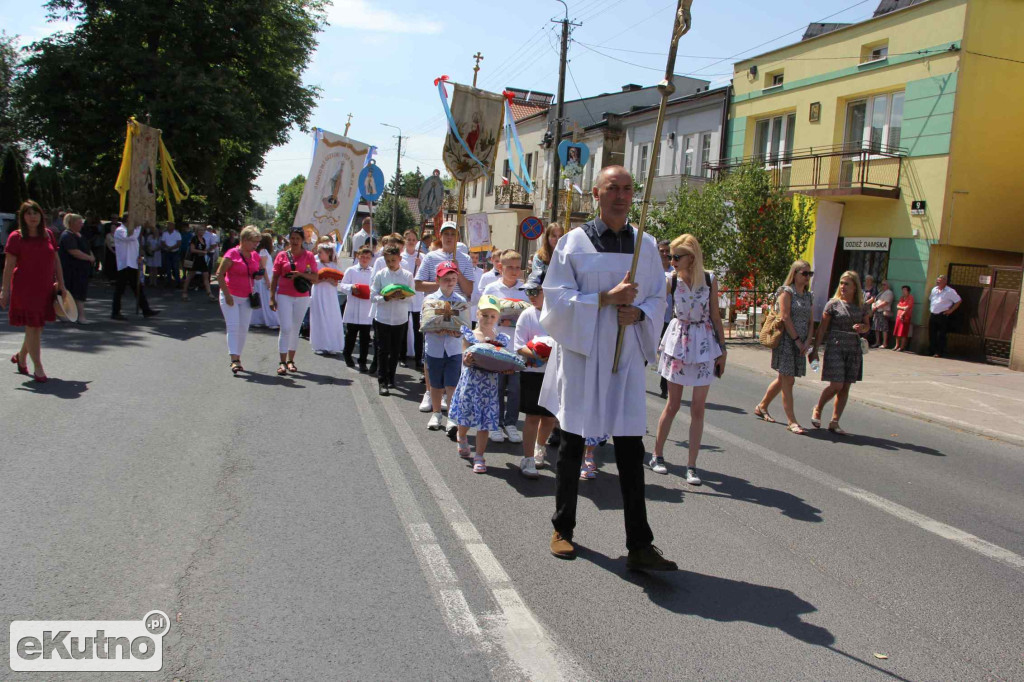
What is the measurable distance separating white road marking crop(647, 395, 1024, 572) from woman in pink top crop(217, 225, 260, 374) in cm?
623

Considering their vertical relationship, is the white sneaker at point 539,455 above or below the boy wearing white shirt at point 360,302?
below

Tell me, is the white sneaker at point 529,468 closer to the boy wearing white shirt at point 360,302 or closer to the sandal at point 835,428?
the sandal at point 835,428

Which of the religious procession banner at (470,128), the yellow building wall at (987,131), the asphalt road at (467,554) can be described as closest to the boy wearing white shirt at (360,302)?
the religious procession banner at (470,128)

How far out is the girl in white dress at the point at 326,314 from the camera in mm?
13164

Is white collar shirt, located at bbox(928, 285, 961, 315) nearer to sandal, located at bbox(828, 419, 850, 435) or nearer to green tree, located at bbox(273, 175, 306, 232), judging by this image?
sandal, located at bbox(828, 419, 850, 435)

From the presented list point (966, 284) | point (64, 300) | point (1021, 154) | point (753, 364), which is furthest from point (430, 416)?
point (1021, 154)

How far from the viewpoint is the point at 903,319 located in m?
20.1

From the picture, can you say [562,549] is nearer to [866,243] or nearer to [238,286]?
[238,286]

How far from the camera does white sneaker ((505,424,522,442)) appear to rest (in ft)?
26.2

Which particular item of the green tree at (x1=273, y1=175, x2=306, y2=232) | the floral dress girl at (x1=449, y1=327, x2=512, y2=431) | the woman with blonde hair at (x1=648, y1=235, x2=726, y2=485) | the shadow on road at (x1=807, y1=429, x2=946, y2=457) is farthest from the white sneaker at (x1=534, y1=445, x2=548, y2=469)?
the green tree at (x1=273, y1=175, x2=306, y2=232)

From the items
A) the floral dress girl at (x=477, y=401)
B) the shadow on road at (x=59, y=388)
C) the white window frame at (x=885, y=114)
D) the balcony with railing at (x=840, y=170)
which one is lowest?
the shadow on road at (x=59, y=388)

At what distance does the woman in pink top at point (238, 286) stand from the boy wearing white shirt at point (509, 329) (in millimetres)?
4479

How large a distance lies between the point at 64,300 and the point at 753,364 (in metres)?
12.3

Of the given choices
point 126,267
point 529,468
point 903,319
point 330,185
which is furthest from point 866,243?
point 529,468
